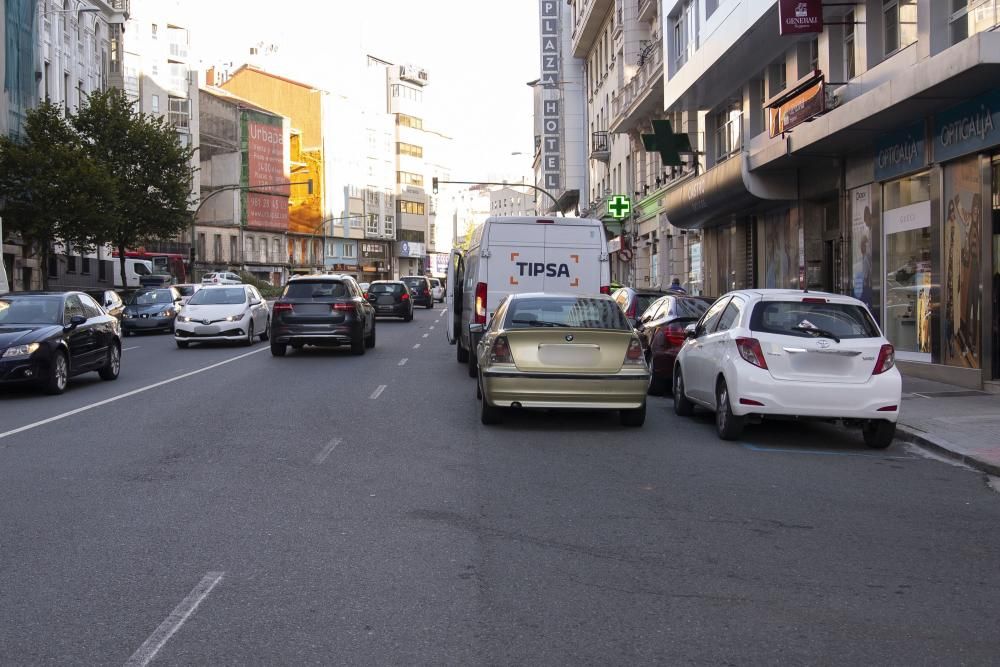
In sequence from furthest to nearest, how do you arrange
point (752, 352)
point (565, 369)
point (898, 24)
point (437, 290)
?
1. point (437, 290)
2. point (898, 24)
3. point (565, 369)
4. point (752, 352)

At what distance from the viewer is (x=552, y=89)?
63.1m

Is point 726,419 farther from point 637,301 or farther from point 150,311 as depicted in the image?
point 150,311

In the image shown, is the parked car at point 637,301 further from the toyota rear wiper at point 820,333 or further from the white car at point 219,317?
the white car at point 219,317

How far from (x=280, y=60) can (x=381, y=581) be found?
4101 inches

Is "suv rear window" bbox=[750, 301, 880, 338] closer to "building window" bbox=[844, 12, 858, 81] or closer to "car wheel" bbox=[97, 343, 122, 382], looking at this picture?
"building window" bbox=[844, 12, 858, 81]

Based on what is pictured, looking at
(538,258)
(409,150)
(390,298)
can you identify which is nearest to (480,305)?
(538,258)

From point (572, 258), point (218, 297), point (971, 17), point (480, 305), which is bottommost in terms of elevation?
point (480, 305)

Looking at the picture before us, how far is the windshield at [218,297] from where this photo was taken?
25.2 meters

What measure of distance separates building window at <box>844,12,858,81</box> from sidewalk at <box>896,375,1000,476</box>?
22.1 ft

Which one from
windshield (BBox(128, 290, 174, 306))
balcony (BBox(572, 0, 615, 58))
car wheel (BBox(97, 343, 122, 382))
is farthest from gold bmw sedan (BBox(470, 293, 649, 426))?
balcony (BBox(572, 0, 615, 58))

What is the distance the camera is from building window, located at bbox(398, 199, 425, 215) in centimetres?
11102

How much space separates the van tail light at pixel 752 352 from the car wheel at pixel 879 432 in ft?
4.00

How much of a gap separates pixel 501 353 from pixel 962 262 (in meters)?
8.16

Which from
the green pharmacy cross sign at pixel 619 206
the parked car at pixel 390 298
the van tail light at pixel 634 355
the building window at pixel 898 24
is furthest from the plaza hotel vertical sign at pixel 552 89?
the van tail light at pixel 634 355
